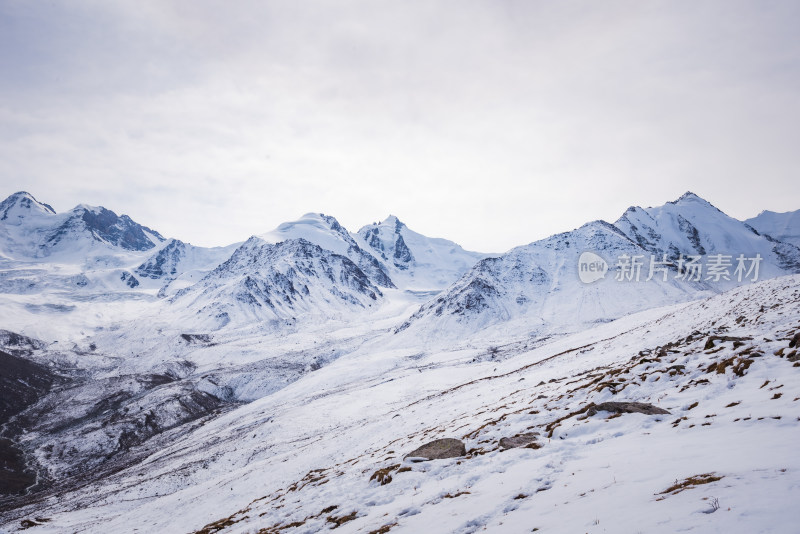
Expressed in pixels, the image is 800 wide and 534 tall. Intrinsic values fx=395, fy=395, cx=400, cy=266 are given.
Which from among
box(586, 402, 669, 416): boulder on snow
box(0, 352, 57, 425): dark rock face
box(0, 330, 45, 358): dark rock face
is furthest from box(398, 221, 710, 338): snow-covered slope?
box(0, 330, 45, 358): dark rock face

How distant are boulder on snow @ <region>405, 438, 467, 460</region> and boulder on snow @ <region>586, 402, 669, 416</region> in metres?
5.05

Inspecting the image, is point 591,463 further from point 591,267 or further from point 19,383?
point 591,267

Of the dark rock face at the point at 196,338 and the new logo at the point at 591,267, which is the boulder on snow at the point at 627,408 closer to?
the new logo at the point at 591,267

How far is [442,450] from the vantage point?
15922mm

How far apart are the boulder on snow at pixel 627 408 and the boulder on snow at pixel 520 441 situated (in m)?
2.33

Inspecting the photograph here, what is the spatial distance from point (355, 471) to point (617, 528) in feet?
45.0

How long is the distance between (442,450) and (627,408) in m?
7.06

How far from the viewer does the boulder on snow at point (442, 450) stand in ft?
50.4

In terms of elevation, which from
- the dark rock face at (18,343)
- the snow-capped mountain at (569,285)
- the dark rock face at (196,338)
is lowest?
the snow-capped mountain at (569,285)

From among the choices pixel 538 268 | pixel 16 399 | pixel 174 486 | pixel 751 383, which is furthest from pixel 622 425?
pixel 538 268

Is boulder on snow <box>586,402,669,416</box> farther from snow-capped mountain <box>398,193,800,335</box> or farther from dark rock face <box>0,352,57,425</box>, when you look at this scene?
dark rock face <box>0,352,57,425</box>

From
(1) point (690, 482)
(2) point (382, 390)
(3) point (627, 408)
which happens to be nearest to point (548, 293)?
(2) point (382, 390)

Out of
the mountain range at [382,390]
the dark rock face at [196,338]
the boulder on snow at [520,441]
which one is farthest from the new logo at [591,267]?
the dark rock face at [196,338]

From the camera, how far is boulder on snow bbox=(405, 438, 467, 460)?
15.4 m
